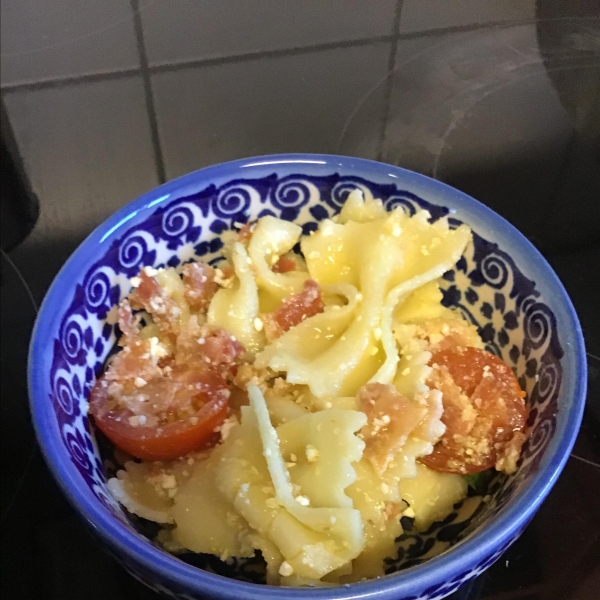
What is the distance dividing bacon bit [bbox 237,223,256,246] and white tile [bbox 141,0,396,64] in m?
0.75

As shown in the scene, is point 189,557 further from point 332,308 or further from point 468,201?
point 468,201

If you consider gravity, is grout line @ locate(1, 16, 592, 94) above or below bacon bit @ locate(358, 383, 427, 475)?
above

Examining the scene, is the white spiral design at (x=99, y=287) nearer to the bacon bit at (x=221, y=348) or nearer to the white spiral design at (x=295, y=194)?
the bacon bit at (x=221, y=348)

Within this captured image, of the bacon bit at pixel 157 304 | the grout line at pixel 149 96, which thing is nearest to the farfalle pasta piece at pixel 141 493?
the bacon bit at pixel 157 304

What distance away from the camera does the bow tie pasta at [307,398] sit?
2.93 ft

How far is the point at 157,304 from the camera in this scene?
110cm

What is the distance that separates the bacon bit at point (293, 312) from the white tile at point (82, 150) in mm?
540

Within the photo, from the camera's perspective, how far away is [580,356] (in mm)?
941

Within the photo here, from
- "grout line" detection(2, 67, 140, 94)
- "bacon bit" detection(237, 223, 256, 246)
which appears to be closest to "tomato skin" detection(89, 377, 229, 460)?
"bacon bit" detection(237, 223, 256, 246)

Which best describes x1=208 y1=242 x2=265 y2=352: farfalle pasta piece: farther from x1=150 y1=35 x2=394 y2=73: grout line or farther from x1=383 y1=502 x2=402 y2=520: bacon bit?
x1=150 y1=35 x2=394 y2=73: grout line

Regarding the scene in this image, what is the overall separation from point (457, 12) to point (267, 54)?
596 millimetres

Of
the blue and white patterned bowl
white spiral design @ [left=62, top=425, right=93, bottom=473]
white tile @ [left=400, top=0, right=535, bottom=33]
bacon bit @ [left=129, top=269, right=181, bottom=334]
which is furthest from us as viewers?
white tile @ [left=400, top=0, right=535, bottom=33]

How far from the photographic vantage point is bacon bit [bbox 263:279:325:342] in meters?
1.12

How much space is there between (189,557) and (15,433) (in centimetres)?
43
